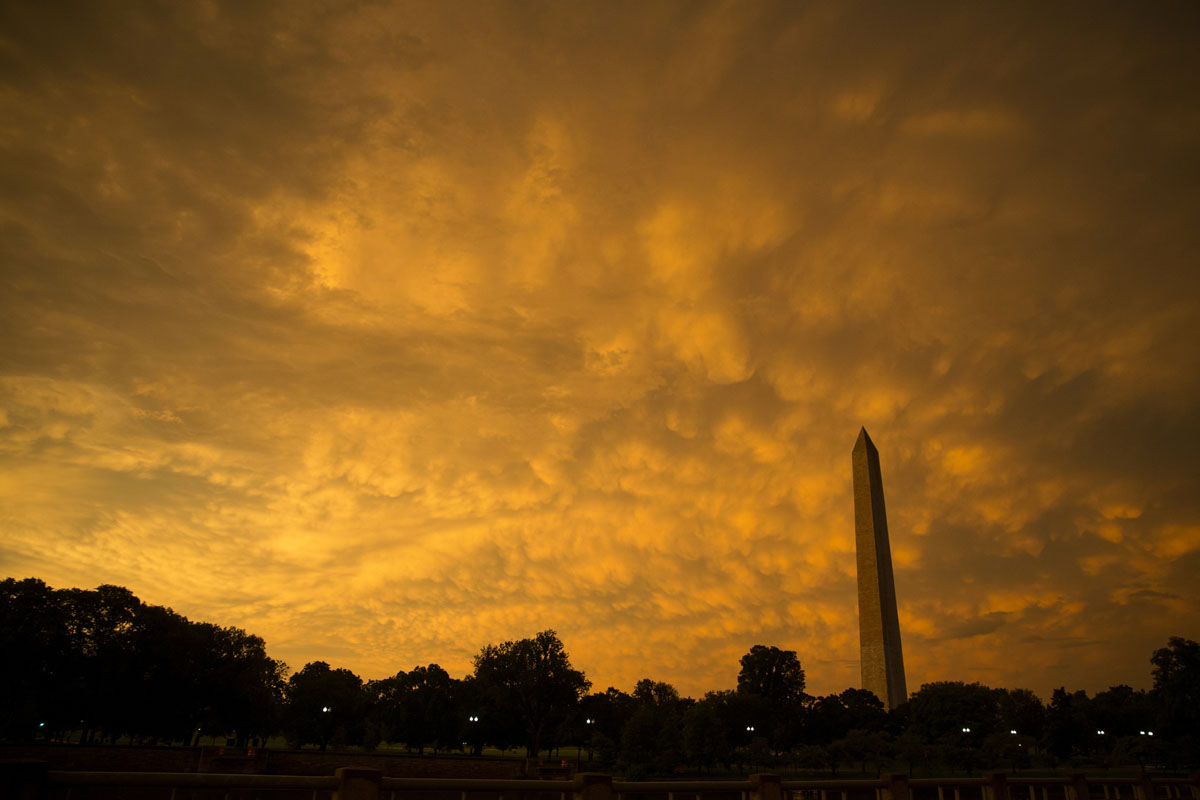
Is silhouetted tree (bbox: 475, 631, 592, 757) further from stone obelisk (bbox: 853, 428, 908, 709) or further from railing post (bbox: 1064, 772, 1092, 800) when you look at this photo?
railing post (bbox: 1064, 772, 1092, 800)

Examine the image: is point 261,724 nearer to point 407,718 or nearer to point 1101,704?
point 407,718

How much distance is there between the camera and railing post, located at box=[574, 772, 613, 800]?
1066cm

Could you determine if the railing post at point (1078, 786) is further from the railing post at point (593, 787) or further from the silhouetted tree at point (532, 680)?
the silhouetted tree at point (532, 680)

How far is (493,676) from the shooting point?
105062mm

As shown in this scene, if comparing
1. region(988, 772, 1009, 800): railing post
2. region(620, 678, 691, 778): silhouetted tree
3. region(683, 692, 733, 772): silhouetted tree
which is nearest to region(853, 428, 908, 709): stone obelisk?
region(683, 692, 733, 772): silhouetted tree

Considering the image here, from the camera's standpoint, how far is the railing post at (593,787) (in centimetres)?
1066

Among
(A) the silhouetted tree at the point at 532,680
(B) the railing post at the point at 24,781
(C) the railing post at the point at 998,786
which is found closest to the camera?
(B) the railing post at the point at 24,781

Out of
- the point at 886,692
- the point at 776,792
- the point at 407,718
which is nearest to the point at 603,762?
the point at 886,692

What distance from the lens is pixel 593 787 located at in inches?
423

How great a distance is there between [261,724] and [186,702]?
12.3 meters

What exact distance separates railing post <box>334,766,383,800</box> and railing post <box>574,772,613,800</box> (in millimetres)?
3106

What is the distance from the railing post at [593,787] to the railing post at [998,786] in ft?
34.4

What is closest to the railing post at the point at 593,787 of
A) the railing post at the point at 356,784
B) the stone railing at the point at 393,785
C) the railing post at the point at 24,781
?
the stone railing at the point at 393,785

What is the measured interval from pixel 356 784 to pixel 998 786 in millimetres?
14589
